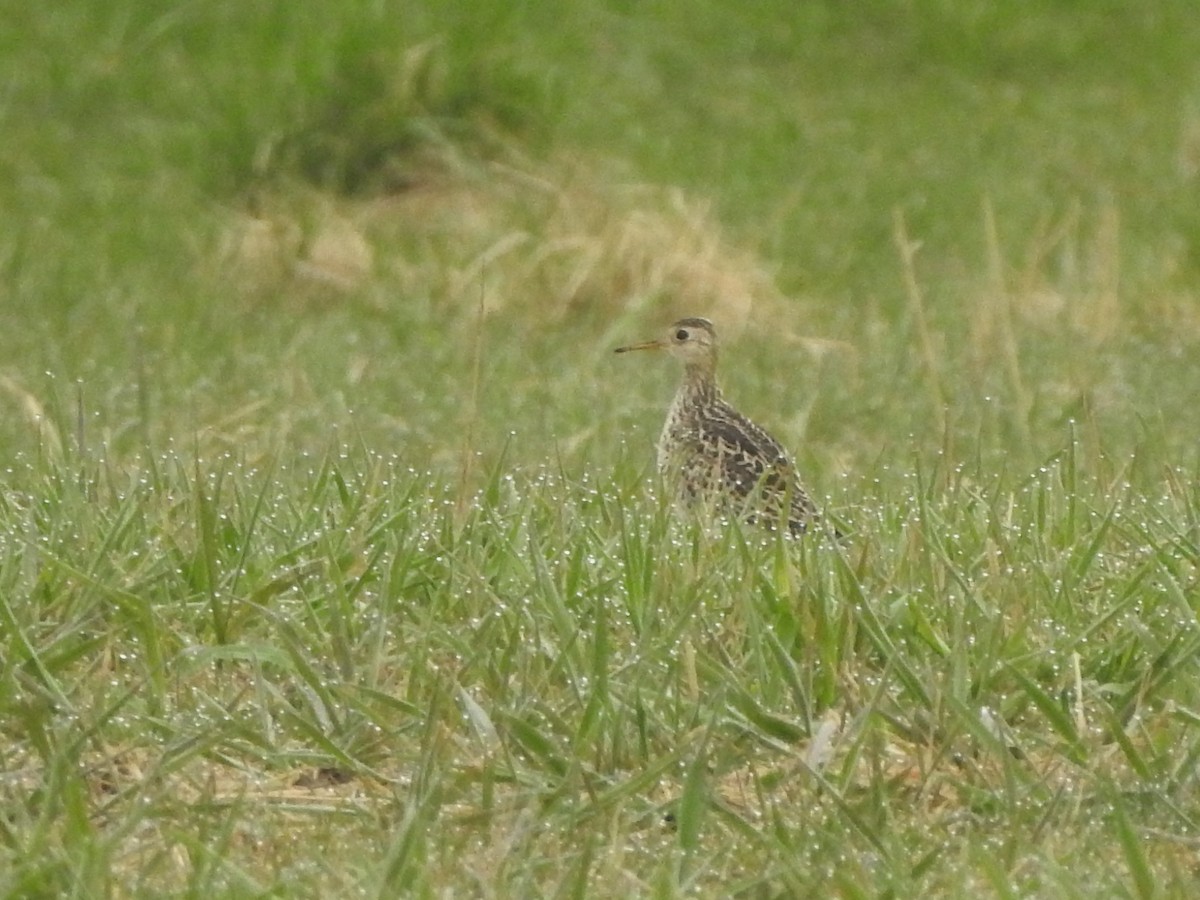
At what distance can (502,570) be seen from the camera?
4.77m

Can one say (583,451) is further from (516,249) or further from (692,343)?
(516,249)

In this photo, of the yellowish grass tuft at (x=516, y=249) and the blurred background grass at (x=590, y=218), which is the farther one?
the yellowish grass tuft at (x=516, y=249)

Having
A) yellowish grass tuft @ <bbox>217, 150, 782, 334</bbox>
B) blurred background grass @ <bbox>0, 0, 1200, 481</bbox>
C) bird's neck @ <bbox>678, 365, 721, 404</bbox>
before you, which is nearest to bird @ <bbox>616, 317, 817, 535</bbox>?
bird's neck @ <bbox>678, 365, 721, 404</bbox>

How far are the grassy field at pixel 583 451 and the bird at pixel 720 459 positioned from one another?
0.49 feet

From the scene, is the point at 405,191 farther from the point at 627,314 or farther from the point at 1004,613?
the point at 1004,613

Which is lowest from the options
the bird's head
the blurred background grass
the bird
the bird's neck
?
the blurred background grass

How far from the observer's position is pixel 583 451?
6980 mm

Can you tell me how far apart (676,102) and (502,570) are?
33.2ft

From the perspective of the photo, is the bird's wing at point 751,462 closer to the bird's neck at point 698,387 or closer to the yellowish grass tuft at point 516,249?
the bird's neck at point 698,387

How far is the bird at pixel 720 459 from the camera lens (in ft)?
18.2

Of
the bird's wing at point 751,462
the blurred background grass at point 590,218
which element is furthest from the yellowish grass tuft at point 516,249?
the bird's wing at point 751,462

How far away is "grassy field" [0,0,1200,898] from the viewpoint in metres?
3.89

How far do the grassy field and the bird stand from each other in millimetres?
149

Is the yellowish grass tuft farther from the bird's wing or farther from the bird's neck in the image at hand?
the bird's wing
